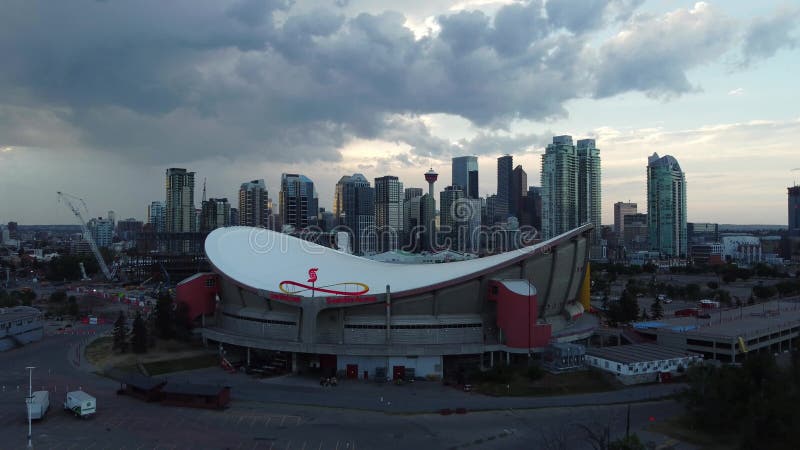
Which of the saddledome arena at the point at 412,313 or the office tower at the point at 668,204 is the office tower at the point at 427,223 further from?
the saddledome arena at the point at 412,313

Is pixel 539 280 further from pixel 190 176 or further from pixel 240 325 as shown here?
pixel 190 176

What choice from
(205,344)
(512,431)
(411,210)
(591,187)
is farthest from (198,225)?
(512,431)

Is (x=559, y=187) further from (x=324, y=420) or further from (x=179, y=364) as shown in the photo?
(x=324, y=420)

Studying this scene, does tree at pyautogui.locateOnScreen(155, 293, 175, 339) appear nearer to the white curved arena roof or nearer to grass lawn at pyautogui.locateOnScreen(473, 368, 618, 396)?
the white curved arena roof

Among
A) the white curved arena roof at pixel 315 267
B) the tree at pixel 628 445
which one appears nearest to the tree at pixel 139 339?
the white curved arena roof at pixel 315 267

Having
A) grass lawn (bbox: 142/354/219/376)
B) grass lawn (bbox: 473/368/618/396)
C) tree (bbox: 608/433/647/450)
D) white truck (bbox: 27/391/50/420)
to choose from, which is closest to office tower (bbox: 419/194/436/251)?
grass lawn (bbox: 142/354/219/376)

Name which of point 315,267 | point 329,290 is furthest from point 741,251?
point 329,290
